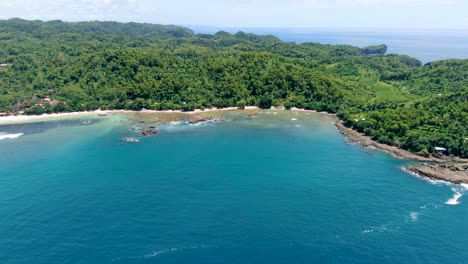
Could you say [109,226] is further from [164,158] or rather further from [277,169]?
[277,169]

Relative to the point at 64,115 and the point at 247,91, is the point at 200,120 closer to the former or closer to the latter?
the point at 247,91

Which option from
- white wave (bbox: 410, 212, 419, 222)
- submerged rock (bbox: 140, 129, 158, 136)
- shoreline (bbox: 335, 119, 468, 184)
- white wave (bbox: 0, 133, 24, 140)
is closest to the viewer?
white wave (bbox: 410, 212, 419, 222)

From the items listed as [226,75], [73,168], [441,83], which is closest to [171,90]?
[226,75]

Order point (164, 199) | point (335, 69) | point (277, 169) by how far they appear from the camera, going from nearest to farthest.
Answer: point (164, 199), point (277, 169), point (335, 69)

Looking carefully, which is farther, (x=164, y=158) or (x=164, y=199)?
(x=164, y=158)

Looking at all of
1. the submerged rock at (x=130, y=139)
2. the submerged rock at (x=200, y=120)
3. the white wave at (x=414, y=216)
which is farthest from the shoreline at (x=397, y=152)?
the submerged rock at (x=130, y=139)

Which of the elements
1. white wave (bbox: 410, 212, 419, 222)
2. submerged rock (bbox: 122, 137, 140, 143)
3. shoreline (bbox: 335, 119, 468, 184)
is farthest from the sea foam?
submerged rock (bbox: 122, 137, 140, 143)

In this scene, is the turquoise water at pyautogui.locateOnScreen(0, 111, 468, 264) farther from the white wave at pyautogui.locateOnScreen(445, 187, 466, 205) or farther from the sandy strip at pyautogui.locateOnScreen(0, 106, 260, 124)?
the sandy strip at pyautogui.locateOnScreen(0, 106, 260, 124)
